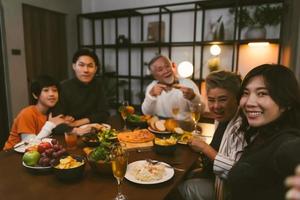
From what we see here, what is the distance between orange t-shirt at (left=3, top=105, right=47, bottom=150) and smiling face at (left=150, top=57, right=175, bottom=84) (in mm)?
1160

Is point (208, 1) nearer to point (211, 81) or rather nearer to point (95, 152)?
→ point (211, 81)

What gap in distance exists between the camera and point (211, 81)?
1.44 m

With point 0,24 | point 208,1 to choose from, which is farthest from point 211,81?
point 0,24

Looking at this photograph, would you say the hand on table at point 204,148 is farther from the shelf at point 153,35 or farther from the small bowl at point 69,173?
the shelf at point 153,35

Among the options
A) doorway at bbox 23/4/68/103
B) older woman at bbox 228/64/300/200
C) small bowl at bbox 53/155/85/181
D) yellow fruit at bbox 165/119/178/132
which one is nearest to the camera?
older woman at bbox 228/64/300/200

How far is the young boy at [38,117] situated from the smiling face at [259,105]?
4.27ft

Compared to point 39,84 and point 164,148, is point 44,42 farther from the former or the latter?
point 164,148

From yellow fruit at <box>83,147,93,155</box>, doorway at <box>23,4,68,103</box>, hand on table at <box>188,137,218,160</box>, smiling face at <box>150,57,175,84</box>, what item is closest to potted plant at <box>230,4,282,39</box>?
smiling face at <box>150,57,175,84</box>

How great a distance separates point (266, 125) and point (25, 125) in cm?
154

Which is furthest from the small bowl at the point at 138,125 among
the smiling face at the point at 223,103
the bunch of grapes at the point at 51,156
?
the bunch of grapes at the point at 51,156

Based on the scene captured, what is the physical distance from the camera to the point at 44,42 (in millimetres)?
3910

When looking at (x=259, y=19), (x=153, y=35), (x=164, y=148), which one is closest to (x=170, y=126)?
(x=164, y=148)

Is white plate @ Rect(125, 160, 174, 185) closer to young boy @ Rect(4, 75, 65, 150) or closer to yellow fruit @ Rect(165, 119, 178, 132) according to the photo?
yellow fruit @ Rect(165, 119, 178, 132)

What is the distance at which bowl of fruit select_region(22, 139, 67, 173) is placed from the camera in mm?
1109
